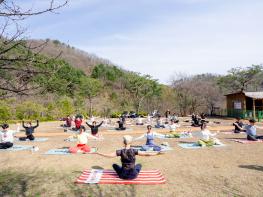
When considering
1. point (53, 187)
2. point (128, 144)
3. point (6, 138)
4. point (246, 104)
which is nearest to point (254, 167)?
point (128, 144)

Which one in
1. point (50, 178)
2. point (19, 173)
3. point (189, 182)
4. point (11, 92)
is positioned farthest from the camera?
point (19, 173)

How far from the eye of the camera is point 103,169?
30.7 ft

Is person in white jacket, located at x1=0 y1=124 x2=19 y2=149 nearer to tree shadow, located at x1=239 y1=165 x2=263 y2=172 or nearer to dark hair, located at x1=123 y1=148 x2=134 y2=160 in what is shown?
dark hair, located at x1=123 y1=148 x2=134 y2=160

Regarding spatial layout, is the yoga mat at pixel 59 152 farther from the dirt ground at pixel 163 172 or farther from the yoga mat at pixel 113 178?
the yoga mat at pixel 113 178

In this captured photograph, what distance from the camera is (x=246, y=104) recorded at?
108 ft

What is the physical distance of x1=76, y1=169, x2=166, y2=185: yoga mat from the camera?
7.78 meters

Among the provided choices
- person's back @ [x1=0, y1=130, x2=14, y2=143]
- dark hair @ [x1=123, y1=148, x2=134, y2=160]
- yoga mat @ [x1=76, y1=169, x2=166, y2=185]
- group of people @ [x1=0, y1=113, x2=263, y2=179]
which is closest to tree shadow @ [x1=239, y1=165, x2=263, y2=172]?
yoga mat @ [x1=76, y1=169, x2=166, y2=185]

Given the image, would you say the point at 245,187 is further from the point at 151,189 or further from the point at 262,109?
the point at 262,109

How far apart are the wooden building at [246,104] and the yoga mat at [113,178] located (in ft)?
75.7

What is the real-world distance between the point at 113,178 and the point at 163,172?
5.03 ft

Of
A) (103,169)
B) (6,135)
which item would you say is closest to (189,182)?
(103,169)

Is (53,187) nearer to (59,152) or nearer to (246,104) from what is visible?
(59,152)

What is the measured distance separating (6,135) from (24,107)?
18971 millimetres

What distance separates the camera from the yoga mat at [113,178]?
778 centimetres
